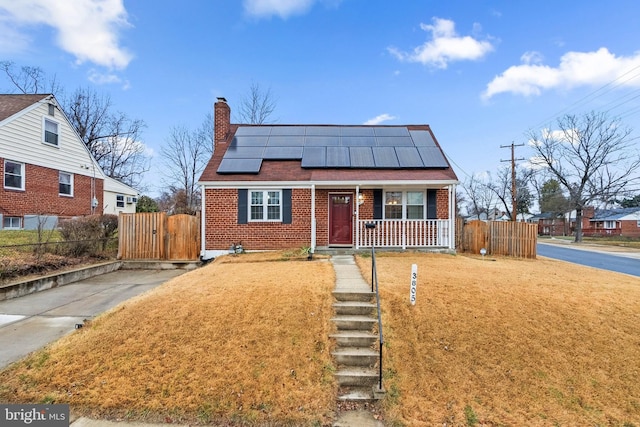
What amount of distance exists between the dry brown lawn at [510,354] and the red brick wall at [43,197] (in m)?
14.8

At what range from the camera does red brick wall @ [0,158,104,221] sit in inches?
A: 508

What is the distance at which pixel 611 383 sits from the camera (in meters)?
3.82

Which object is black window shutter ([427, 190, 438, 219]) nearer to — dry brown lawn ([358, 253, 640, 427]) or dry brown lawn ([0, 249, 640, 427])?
dry brown lawn ([358, 253, 640, 427])

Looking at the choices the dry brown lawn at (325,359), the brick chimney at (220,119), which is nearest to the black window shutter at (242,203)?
the brick chimney at (220,119)

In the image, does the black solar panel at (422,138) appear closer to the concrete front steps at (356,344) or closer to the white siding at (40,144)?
the concrete front steps at (356,344)

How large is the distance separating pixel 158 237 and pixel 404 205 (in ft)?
31.2

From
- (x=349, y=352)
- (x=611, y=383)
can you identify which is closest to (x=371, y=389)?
(x=349, y=352)

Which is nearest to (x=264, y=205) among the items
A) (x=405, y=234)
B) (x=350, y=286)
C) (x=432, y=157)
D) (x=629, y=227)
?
(x=405, y=234)

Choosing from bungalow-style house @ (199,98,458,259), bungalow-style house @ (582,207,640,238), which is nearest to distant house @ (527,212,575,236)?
bungalow-style house @ (582,207,640,238)

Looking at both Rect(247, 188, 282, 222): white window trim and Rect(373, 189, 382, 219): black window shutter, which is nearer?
Rect(247, 188, 282, 222): white window trim

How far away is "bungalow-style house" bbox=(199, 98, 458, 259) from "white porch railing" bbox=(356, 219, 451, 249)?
0.12ft

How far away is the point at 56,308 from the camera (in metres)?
6.44

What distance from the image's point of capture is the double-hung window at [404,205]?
11.6 m

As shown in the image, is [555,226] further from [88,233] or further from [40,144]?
[40,144]
